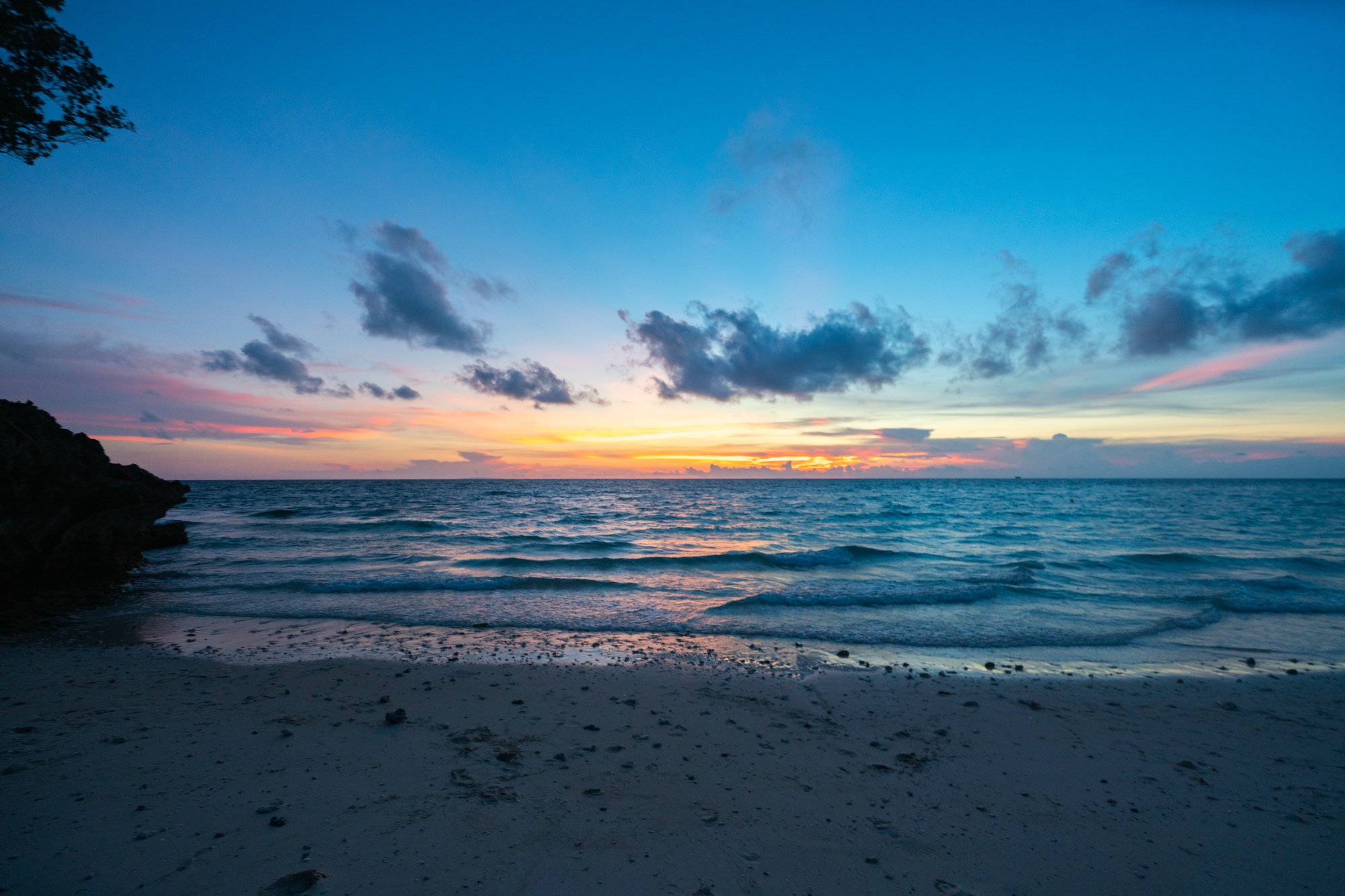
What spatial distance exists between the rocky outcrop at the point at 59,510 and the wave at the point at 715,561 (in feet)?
33.2

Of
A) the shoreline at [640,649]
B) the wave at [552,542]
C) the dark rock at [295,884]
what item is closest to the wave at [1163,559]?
the shoreline at [640,649]

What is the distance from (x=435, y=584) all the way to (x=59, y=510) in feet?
32.2

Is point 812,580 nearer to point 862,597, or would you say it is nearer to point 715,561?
point 862,597

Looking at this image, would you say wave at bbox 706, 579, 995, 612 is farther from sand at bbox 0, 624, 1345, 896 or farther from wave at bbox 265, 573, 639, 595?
sand at bbox 0, 624, 1345, 896

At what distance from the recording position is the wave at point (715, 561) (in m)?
21.7

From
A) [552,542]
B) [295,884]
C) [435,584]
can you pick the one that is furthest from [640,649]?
[552,542]

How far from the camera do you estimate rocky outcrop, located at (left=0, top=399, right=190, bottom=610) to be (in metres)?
13.1

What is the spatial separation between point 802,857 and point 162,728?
7.50 m

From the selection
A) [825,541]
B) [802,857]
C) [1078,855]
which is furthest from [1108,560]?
[802,857]

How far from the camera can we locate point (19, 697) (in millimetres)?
7316

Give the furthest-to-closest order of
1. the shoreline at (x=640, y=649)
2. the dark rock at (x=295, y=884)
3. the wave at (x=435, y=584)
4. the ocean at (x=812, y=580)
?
the wave at (x=435, y=584), the ocean at (x=812, y=580), the shoreline at (x=640, y=649), the dark rock at (x=295, y=884)

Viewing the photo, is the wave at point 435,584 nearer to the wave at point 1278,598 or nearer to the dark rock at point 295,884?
the dark rock at point 295,884

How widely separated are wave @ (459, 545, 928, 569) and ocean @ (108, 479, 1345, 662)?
12 centimetres

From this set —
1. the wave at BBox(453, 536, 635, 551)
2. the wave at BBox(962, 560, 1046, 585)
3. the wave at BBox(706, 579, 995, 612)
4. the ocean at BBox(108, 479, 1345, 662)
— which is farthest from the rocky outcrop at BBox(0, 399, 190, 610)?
the wave at BBox(962, 560, 1046, 585)
